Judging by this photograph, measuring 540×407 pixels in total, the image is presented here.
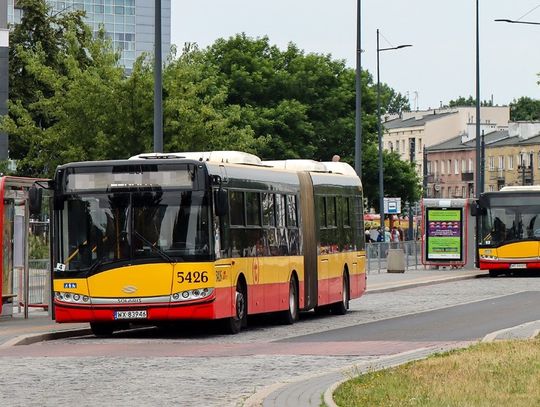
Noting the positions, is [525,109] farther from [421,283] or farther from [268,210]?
[268,210]

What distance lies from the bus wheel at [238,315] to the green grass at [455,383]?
7516 mm

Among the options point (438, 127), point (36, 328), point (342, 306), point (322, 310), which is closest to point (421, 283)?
point (322, 310)

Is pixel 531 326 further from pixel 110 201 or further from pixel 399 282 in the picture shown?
pixel 399 282

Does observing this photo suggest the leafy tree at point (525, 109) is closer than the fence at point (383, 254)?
No

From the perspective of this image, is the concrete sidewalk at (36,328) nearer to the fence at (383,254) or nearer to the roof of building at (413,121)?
the fence at (383,254)

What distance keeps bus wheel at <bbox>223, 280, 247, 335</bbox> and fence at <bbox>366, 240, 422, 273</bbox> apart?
3535cm

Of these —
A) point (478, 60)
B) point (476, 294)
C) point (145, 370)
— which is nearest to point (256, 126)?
point (478, 60)

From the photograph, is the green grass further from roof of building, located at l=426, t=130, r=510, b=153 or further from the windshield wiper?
roof of building, located at l=426, t=130, r=510, b=153

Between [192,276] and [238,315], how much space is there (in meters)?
2.01

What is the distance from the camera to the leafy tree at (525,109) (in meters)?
185

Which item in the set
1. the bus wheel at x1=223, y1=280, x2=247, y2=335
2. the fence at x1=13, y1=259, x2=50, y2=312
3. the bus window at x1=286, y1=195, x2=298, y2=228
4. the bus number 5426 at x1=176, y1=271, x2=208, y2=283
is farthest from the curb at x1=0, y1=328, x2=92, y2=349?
the bus window at x1=286, y1=195, x2=298, y2=228

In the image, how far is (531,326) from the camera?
26984 millimetres

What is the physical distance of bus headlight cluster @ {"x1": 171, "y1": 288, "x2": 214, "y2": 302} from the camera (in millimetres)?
25969

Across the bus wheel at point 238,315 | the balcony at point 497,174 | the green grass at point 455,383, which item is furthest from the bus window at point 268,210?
the balcony at point 497,174
